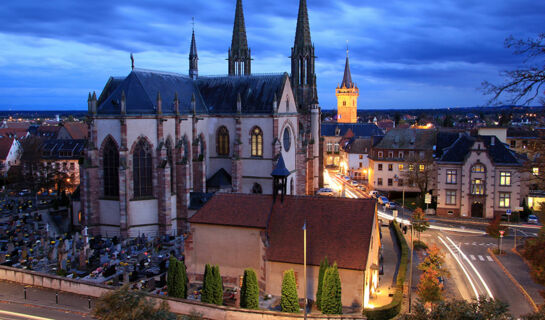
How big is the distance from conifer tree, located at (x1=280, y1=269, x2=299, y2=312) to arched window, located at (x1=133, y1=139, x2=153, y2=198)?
72.1ft

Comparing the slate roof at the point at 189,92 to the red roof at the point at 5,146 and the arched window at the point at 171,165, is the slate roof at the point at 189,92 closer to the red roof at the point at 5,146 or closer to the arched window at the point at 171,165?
the arched window at the point at 171,165

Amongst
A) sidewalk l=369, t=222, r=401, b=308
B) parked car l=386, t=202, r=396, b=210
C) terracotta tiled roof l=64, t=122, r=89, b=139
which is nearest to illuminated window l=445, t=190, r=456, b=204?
parked car l=386, t=202, r=396, b=210

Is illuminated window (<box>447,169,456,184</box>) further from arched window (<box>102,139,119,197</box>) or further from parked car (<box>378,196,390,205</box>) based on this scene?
arched window (<box>102,139,119,197</box>)

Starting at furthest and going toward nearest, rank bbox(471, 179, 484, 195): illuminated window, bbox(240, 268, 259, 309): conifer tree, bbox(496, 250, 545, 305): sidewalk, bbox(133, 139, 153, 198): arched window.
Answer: bbox(471, 179, 484, 195): illuminated window < bbox(133, 139, 153, 198): arched window < bbox(496, 250, 545, 305): sidewalk < bbox(240, 268, 259, 309): conifer tree

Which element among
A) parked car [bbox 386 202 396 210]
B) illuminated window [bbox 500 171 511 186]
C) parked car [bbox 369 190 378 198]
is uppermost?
illuminated window [bbox 500 171 511 186]

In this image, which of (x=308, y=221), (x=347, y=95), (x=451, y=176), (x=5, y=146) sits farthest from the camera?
(x=347, y=95)

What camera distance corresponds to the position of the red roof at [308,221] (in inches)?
1138

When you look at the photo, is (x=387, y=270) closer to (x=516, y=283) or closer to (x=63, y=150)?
(x=516, y=283)

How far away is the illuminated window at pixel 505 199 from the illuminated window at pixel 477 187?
7.76 feet

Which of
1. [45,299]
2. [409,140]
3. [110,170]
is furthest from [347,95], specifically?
[45,299]

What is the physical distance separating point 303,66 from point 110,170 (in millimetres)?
30404

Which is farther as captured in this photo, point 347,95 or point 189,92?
point 347,95

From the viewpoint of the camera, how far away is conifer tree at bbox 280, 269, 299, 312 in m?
26.6

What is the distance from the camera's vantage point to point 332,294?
2591 centimetres
